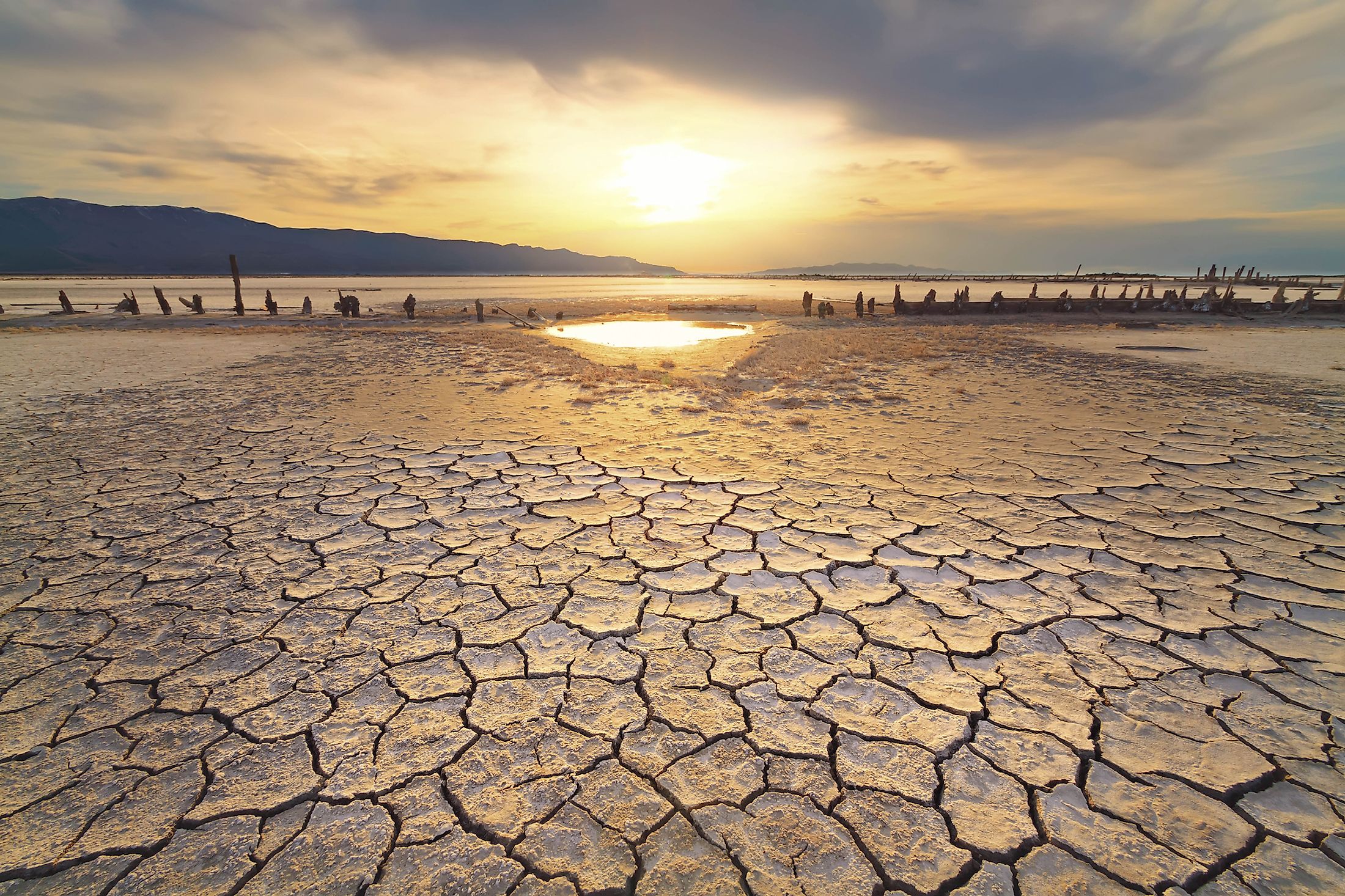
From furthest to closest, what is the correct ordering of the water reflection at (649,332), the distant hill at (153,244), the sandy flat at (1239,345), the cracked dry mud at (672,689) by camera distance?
the distant hill at (153,244), the water reflection at (649,332), the sandy flat at (1239,345), the cracked dry mud at (672,689)

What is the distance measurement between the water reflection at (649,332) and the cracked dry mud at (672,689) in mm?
10475

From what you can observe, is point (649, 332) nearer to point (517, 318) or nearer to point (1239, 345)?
point (517, 318)

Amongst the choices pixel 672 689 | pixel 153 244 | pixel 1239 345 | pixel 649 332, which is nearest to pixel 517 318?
pixel 649 332

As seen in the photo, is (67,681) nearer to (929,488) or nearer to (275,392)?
(929,488)

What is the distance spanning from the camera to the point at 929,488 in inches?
175

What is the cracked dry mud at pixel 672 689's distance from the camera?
5.41 ft

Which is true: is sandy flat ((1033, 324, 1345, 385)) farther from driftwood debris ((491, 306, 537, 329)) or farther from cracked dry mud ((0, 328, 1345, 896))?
driftwood debris ((491, 306, 537, 329))

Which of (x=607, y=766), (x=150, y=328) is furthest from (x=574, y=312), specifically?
(x=607, y=766)

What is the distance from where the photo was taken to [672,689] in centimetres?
234

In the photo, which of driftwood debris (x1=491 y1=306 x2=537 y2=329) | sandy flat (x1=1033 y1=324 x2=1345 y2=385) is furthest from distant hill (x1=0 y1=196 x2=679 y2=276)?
sandy flat (x1=1033 y1=324 x2=1345 y2=385)

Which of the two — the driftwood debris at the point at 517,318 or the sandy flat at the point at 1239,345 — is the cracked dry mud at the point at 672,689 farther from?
the driftwood debris at the point at 517,318

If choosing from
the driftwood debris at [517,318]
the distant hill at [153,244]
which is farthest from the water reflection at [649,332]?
the distant hill at [153,244]

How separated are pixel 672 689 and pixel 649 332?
1618 cm

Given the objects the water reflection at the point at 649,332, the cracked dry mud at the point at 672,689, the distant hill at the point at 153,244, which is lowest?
the cracked dry mud at the point at 672,689
